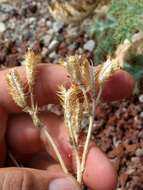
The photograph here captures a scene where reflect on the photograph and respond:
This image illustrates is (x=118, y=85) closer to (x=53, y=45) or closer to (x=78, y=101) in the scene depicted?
(x=78, y=101)

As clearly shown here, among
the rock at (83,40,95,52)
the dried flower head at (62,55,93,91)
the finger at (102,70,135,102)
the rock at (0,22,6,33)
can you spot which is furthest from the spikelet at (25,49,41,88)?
the rock at (0,22,6,33)

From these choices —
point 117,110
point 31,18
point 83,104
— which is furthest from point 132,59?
point 83,104

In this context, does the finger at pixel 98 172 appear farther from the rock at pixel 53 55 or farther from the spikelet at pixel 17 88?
the rock at pixel 53 55

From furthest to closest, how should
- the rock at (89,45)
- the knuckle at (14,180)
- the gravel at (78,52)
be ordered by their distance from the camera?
1. the rock at (89,45)
2. the gravel at (78,52)
3. the knuckle at (14,180)

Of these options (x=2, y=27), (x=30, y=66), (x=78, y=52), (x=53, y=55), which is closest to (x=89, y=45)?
(x=78, y=52)

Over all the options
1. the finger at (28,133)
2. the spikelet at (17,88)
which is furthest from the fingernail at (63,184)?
the finger at (28,133)

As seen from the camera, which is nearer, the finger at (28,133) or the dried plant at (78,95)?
the dried plant at (78,95)
